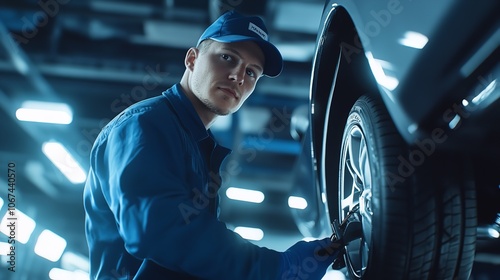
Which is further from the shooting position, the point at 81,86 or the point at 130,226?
the point at 81,86

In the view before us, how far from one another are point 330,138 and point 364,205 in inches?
12.4

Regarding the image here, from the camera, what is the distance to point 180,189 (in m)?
0.85

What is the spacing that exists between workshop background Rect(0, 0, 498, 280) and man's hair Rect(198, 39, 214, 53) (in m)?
0.68

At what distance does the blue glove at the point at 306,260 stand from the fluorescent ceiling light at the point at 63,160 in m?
4.61

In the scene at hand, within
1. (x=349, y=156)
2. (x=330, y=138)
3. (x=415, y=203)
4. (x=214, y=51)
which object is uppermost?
(x=214, y=51)

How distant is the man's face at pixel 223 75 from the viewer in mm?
1201

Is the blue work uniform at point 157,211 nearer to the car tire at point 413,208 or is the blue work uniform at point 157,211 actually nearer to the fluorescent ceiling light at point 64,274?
the car tire at point 413,208

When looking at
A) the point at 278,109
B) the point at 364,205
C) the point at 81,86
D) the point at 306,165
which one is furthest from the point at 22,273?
the point at 364,205

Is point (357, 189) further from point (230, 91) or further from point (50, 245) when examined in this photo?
point (50, 245)

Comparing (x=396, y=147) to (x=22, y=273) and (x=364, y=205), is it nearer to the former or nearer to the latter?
(x=364, y=205)

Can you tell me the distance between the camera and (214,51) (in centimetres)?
125

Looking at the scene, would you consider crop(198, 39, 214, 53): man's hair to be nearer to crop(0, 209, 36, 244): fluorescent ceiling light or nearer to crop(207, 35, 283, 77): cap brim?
crop(207, 35, 283, 77): cap brim

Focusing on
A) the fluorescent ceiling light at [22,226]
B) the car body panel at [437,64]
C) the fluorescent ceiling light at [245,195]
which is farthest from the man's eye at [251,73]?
the fluorescent ceiling light at [22,226]

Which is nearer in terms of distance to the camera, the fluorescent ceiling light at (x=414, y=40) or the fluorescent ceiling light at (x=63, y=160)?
the fluorescent ceiling light at (x=414, y=40)
